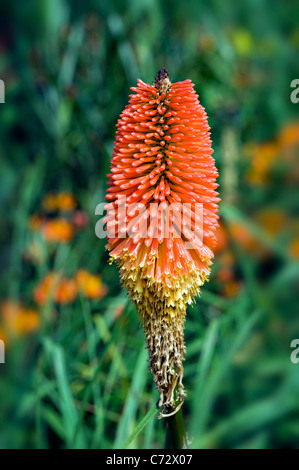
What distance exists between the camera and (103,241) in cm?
117

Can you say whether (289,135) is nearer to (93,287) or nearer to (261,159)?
(261,159)

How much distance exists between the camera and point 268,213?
1.44 metres

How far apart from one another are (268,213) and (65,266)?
694 millimetres

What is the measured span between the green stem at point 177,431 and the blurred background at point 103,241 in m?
0.03

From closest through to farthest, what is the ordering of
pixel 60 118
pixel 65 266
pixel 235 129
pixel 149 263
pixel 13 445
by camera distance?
pixel 149 263 < pixel 13 445 < pixel 235 129 < pixel 65 266 < pixel 60 118

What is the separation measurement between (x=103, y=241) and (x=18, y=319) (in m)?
0.49

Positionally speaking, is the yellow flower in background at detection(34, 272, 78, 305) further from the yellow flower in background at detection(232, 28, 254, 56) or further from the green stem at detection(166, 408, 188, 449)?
the yellow flower in background at detection(232, 28, 254, 56)

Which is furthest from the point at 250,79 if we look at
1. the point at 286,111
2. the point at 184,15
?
the point at 184,15

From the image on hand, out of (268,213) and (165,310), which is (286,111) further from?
(165,310)

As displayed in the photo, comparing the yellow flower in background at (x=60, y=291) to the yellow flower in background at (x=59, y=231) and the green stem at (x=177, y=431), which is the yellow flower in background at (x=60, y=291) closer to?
the yellow flower in background at (x=59, y=231)

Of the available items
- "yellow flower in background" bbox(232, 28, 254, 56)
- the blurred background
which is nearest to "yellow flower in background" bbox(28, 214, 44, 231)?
the blurred background

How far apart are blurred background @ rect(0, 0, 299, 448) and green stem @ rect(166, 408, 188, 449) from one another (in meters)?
0.03

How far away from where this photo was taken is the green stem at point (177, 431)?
400mm

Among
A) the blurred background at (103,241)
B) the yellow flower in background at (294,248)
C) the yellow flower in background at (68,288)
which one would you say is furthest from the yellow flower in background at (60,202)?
the yellow flower in background at (294,248)
